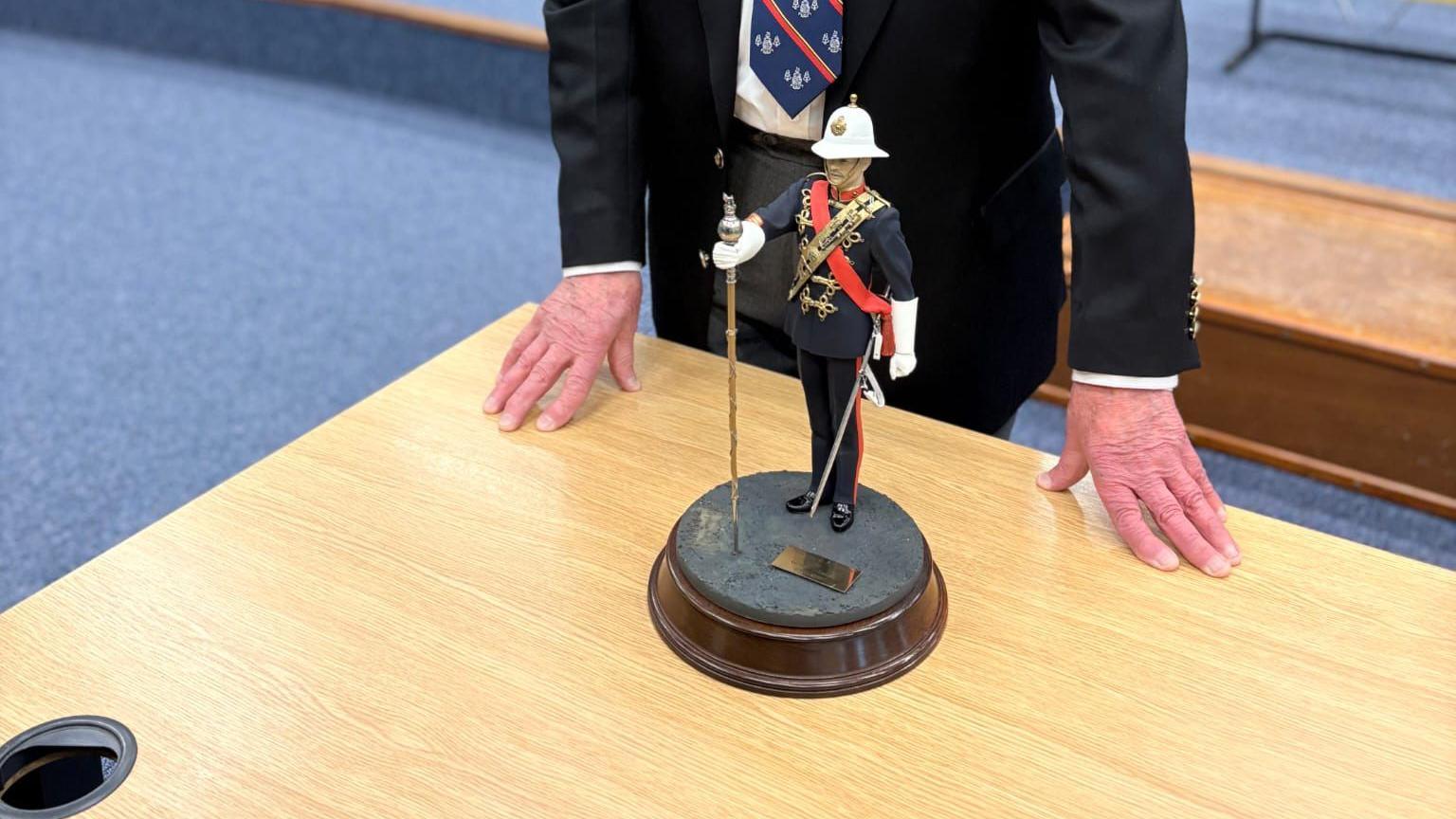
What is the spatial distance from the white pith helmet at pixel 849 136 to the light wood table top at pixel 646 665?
14.7 inches

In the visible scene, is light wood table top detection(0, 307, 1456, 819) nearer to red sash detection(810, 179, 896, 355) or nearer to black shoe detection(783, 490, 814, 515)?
black shoe detection(783, 490, 814, 515)

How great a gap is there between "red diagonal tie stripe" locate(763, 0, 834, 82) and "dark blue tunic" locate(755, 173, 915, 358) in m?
0.19

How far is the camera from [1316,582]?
1063mm

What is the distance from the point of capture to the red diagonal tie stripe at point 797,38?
1.10m

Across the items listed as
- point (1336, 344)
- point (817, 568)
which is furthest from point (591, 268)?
point (1336, 344)

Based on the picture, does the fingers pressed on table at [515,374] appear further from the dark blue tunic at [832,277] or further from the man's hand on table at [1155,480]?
the man's hand on table at [1155,480]

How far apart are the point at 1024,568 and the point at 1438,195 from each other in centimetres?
213

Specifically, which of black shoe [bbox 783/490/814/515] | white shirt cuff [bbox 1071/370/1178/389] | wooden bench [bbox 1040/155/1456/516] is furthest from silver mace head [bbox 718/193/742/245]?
wooden bench [bbox 1040/155/1456/516]

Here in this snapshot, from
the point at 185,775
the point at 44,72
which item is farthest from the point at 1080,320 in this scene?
the point at 44,72

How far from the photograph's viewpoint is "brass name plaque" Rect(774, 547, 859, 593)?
965mm

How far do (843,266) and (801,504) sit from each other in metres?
0.21

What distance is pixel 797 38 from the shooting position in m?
1.11

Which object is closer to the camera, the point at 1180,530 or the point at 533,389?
the point at 1180,530

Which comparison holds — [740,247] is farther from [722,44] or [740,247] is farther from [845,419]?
[722,44]
